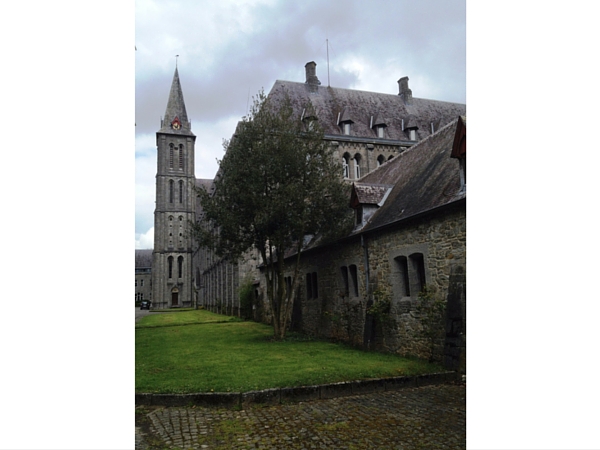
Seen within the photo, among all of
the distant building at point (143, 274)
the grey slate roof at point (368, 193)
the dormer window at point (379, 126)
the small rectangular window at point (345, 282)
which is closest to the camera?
the grey slate roof at point (368, 193)

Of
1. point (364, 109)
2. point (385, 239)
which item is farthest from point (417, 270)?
point (364, 109)

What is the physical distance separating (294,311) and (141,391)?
12.7m

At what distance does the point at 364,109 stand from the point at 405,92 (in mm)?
5001

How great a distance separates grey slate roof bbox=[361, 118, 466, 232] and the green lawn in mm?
3544

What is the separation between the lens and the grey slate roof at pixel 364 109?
33531 millimetres

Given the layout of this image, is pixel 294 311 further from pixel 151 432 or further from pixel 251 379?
pixel 151 432

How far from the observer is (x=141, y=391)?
7.75m

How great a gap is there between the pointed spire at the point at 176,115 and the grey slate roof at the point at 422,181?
2262 inches

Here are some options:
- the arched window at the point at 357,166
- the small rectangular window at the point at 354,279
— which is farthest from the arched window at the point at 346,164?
the small rectangular window at the point at 354,279

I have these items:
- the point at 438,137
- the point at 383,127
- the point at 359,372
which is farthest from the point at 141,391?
the point at 383,127

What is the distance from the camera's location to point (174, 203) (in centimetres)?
6925

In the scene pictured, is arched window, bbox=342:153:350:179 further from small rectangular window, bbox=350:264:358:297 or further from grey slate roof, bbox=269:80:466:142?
small rectangular window, bbox=350:264:358:297

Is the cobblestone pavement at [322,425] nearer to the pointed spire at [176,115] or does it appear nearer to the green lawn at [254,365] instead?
the green lawn at [254,365]
